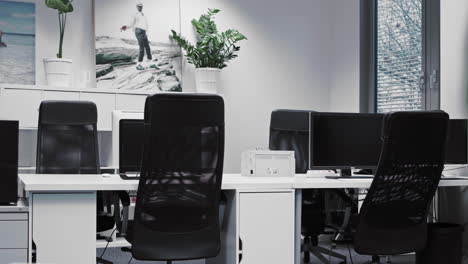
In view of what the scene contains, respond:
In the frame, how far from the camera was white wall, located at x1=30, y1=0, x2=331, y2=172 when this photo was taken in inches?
259

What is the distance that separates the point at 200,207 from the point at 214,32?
3404 millimetres

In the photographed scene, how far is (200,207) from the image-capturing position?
3.11m

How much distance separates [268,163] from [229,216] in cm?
55

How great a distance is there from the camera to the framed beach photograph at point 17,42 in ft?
18.2

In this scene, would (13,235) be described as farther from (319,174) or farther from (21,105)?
(21,105)

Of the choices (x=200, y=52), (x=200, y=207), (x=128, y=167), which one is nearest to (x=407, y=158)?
(x=200, y=207)

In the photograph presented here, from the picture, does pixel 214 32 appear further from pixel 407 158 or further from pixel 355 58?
pixel 407 158

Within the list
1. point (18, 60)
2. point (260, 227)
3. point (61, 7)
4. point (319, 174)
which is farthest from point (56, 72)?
point (260, 227)

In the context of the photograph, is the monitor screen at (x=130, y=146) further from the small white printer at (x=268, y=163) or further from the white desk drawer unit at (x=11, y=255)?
the white desk drawer unit at (x=11, y=255)

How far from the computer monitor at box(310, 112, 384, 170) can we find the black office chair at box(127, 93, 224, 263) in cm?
113

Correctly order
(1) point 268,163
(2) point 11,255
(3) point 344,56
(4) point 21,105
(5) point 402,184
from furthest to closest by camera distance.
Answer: (3) point 344,56 < (4) point 21,105 < (1) point 268,163 < (5) point 402,184 < (2) point 11,255

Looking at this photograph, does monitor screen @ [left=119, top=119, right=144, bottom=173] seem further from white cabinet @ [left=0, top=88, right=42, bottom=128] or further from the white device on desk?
white cabinet @ [left=0, top=88, right=42, bottom=128]

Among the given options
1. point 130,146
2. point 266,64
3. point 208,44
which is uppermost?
point 208,44

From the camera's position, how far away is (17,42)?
5.62m
